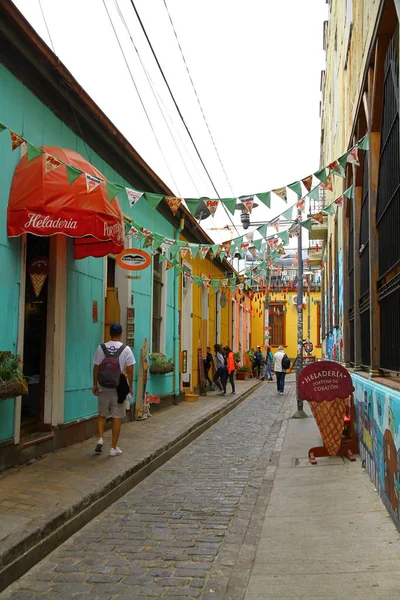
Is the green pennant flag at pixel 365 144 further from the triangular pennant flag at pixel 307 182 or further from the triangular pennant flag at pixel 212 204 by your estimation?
the triangular pennant flag at pixel 212 204

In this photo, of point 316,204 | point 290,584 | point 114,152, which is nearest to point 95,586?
point 290,584

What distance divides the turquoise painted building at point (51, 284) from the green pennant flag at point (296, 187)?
321 centimetres

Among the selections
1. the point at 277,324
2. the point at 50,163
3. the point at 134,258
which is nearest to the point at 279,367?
the point at 134,258

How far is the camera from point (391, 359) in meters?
6.39

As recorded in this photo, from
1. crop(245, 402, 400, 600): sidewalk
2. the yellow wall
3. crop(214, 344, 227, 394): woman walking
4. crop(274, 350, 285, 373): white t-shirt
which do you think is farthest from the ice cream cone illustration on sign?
the yellow wall

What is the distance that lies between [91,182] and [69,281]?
1.84 m

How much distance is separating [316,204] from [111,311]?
Result: 519 inches

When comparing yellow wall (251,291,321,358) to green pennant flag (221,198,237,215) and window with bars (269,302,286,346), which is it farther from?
green pennant flag (221,198,237,215)

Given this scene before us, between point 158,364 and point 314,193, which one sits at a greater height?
point 314,193

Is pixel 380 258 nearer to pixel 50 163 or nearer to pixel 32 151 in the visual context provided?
Answer: pixel 50 163

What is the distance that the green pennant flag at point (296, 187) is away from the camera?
846cm

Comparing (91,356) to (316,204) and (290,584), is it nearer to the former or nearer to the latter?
(290,584)

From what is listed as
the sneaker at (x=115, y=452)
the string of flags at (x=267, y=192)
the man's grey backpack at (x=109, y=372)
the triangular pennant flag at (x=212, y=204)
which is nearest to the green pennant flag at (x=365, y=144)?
the string of flags at (x=267, y=192)

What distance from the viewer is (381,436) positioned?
19.2ft
